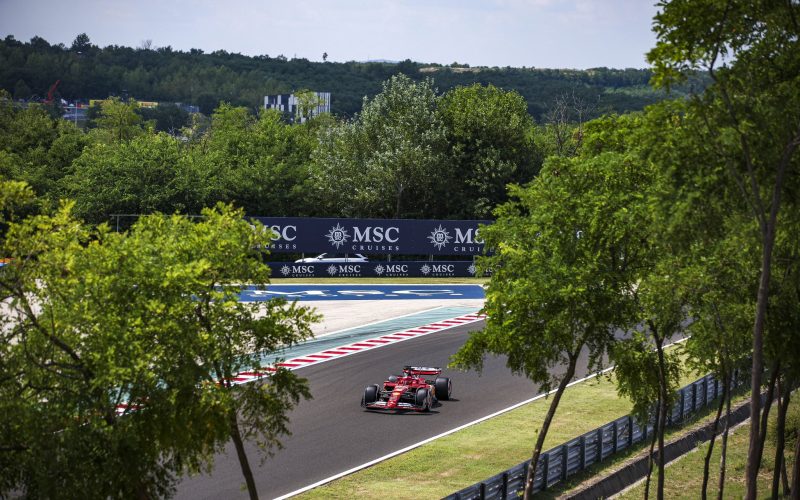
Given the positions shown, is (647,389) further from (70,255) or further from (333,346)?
(333,346)

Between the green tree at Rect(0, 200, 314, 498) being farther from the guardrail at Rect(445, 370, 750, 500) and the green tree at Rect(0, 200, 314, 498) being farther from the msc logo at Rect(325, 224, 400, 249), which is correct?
the msc logo at Rect(325, 224, 400, 249)

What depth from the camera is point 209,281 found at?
1388cm

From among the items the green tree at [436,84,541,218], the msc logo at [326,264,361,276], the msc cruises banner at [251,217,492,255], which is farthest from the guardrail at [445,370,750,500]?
the green tree at [436,84,541,218]

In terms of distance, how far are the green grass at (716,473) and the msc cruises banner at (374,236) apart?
30.1m

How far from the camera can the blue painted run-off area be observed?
1988 inches

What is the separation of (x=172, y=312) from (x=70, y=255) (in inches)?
58.9

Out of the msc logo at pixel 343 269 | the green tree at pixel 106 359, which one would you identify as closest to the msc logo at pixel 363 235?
the msc logo at pixel 343 269

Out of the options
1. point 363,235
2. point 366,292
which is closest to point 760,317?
point 366,292

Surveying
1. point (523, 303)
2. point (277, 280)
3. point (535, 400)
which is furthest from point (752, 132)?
point (277, 280)

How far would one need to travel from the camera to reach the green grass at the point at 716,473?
2328 centimetres

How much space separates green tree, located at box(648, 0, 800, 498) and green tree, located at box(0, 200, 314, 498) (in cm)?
699

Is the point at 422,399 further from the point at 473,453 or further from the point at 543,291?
the point at 543,291

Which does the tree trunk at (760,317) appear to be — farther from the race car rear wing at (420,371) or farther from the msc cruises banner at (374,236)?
the msc cruises banner at (374,236)

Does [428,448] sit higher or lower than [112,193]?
lower
